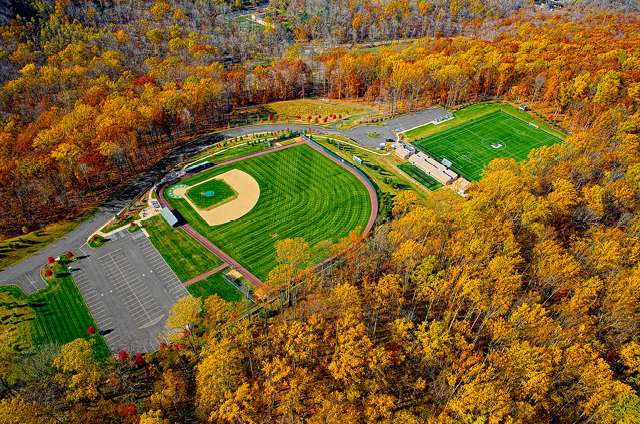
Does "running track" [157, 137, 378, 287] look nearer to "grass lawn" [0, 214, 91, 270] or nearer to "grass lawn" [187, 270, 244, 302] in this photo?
"grass lawn" [187, 270, 244, 302]

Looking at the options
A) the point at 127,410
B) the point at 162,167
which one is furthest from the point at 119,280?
the point at 162,167

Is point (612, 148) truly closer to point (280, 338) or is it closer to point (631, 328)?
point (631, 328)

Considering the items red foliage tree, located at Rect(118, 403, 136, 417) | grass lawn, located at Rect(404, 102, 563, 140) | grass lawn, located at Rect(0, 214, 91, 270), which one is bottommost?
grass lawn, located at Rect(0, 214, 91, 270)

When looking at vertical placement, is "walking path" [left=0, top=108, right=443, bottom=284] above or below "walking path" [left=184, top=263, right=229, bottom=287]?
above

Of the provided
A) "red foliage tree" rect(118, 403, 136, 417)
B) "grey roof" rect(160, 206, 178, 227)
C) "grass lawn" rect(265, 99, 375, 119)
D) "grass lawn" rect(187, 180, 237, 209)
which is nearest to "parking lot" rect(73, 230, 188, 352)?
"grey roof" rect(160, 206, 178, 227)

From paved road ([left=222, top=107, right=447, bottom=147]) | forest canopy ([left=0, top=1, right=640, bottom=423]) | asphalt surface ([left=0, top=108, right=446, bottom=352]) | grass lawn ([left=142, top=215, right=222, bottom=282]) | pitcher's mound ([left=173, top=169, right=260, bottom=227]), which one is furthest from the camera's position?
paved road ([left=222, top=107, right=447, bottom=147])

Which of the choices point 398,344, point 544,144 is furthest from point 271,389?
point 544,144

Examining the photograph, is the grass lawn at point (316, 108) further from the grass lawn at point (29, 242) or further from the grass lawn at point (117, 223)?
the grass lawn at point (29, 242)
